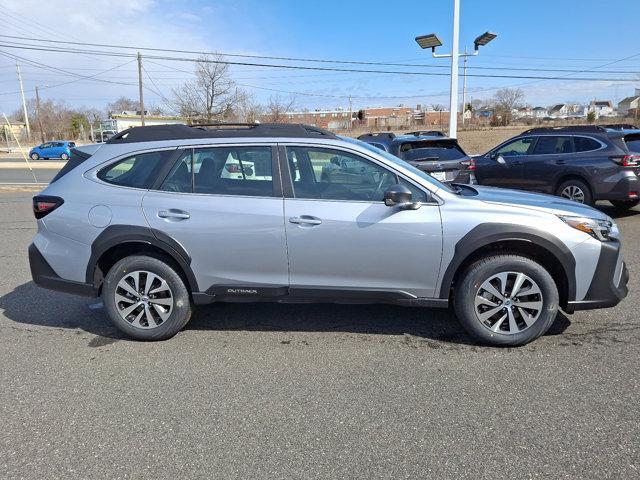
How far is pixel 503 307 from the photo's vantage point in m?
3.70

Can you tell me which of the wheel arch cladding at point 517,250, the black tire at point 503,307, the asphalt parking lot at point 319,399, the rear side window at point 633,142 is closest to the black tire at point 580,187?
the rear side window at point 633,142

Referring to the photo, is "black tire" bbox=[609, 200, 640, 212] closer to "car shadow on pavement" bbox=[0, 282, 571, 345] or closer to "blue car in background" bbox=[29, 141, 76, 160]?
"car shadow on pavement" bbox=[0, 282, 571, 345]

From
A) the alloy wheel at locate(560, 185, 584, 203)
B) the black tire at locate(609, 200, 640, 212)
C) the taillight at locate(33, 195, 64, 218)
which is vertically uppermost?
the taillight at locate(33, 195, 64, 218)

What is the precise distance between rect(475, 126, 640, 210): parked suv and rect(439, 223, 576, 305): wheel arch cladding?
18.8ft

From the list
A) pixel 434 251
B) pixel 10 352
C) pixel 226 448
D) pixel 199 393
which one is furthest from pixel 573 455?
pixel 10 352

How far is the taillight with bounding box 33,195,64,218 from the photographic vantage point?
404cm

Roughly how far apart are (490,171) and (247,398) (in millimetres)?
8622

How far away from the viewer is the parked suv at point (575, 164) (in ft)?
26.9

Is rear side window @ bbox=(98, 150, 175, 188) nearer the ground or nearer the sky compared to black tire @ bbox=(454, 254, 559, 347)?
nearer the sky

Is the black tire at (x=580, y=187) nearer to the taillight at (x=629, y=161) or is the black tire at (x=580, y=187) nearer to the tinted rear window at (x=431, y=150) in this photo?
the taillight at (x=629, y=161)

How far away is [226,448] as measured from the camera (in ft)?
8.58

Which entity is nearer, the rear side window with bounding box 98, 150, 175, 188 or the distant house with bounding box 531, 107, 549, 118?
the rear side window with bounding box 98, 150, 175, 188

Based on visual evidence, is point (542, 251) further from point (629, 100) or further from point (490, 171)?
point (629, 100)

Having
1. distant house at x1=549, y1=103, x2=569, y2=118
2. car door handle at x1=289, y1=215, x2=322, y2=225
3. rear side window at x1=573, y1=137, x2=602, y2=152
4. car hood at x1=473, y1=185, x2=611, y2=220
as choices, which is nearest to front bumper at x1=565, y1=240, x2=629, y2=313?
car hood at x1=473, y1=185, x2=611, y2=220
